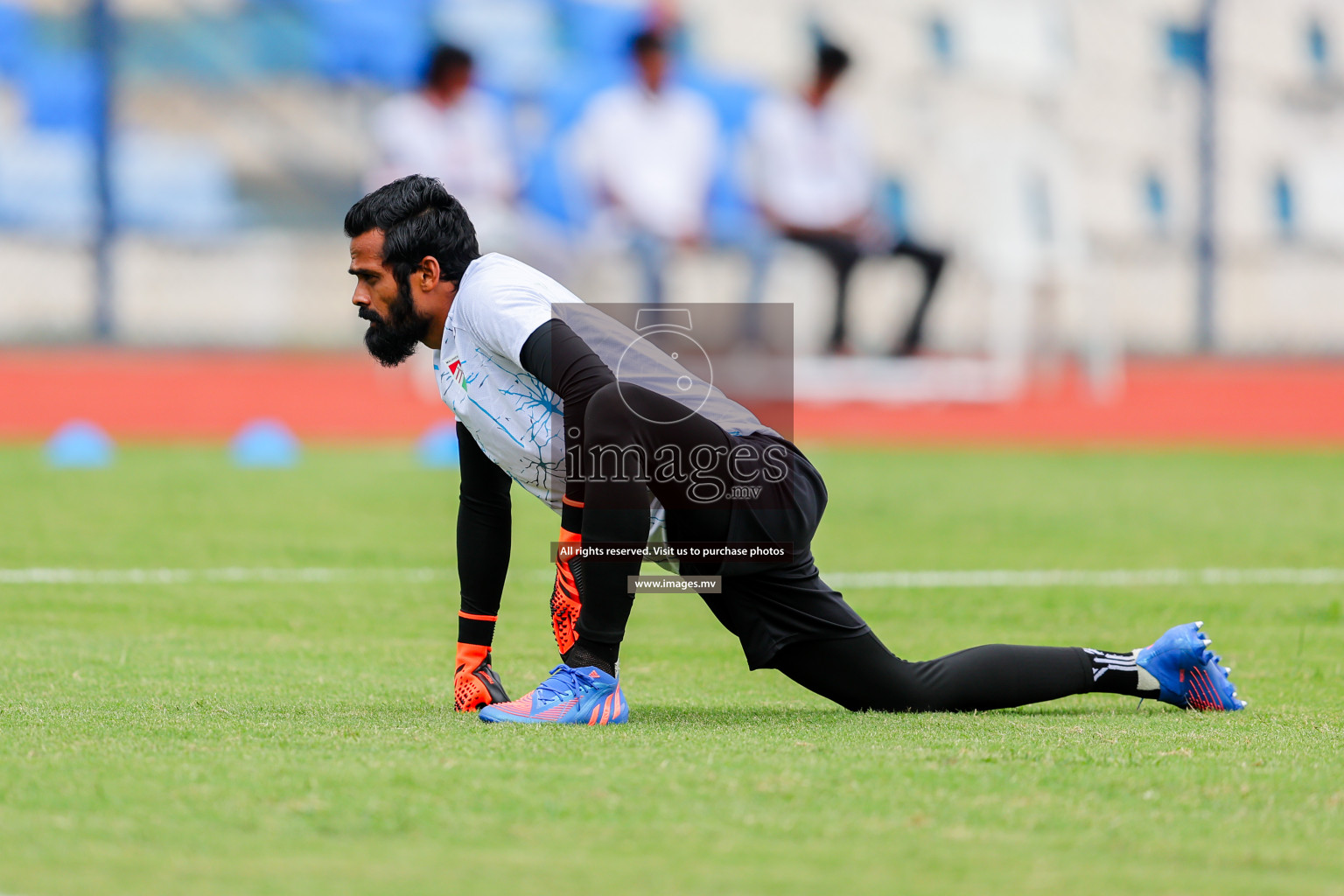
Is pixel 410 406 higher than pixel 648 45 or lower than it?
lower

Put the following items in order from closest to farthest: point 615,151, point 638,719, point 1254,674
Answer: point 638,719 → point 1254,674 → point 615,151

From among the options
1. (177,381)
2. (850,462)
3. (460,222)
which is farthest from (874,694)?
(177,381)

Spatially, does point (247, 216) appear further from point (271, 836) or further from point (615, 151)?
point (271, 836)

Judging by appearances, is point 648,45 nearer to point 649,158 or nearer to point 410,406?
point 649,158

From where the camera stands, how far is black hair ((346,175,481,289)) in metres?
3.57

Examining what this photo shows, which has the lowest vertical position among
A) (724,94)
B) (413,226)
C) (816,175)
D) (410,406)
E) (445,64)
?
(410,406)

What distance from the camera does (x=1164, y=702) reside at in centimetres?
388

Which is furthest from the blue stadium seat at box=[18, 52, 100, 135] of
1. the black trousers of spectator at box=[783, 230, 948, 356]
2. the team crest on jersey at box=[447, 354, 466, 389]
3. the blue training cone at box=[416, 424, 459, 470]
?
the team crest on jersey at box=[447, 354, 466, 389]

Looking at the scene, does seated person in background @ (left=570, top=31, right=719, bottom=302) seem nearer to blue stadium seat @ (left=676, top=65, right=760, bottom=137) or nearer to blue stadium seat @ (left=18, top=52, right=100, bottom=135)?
blue stadium seat @ (left=676, top=65, right=760, bottom=137)

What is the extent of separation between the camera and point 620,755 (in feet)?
10.0

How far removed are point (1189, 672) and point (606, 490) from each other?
1.34 metres

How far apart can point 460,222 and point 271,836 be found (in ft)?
5.10

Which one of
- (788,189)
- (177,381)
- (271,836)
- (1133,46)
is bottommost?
(271,836)

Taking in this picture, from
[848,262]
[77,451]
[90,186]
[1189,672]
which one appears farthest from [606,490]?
[90,186]
